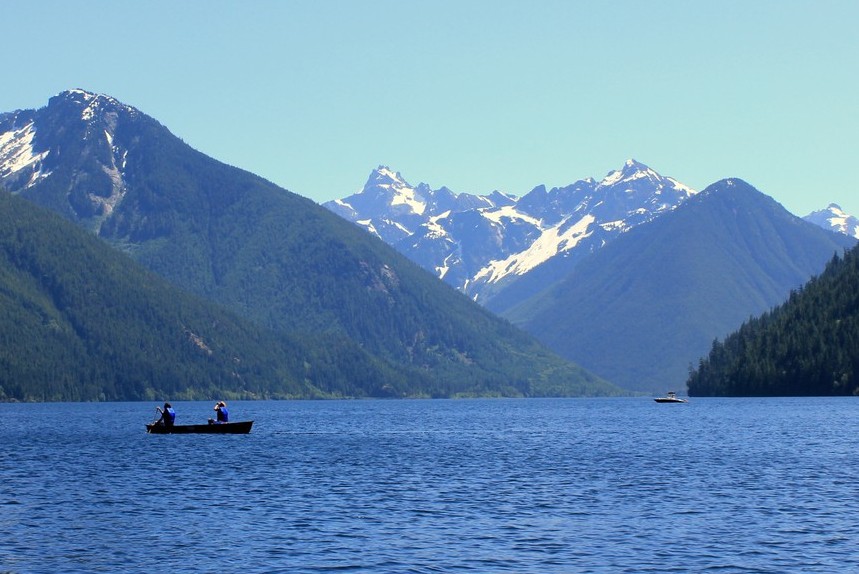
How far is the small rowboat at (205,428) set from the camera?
16562 cm

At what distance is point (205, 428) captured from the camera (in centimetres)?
16562

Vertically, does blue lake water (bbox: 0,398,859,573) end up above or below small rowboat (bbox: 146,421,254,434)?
below

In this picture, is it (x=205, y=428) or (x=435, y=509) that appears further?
(x=205, y=428)

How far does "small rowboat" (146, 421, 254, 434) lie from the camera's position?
16562cm

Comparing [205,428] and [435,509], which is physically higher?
[205,428]

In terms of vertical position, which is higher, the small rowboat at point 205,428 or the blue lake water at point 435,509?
the small rowboat at point 205,428

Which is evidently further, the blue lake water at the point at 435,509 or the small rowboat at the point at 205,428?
the small rowboat at the point at 205,428

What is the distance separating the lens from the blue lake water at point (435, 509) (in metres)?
63.7

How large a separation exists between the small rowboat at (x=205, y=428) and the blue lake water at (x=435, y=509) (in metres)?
18.7

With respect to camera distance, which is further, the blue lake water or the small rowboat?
the small rowboat

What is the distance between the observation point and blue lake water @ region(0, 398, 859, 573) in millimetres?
63719

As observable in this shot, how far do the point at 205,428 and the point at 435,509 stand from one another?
88021 millimetres

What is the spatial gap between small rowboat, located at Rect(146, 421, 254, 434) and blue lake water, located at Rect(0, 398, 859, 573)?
18.7 m

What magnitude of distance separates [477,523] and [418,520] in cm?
422
